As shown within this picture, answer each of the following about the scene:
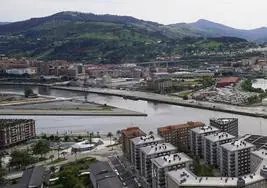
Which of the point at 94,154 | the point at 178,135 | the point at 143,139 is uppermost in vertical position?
the point at 143,139

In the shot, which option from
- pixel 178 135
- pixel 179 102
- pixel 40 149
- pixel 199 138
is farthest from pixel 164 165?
pixel 179 102

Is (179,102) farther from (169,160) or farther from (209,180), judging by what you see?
(209,180)

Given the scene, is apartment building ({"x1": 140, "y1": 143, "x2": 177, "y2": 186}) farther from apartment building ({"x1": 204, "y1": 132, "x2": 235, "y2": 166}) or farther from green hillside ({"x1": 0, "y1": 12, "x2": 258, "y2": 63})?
green hillside ({"x1": 0, "y1": 12, "x2": 258, "y2": 63})

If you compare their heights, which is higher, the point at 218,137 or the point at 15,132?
the point at 218,137

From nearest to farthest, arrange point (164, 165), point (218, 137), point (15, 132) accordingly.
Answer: point (164, 165) < point (218, 137) < point (15, 132)

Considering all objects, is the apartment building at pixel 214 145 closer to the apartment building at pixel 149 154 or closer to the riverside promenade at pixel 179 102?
the apartment building at pixel 149 154

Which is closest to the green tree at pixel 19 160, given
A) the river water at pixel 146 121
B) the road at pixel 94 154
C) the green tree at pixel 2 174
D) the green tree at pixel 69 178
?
the road at pixel 94 154

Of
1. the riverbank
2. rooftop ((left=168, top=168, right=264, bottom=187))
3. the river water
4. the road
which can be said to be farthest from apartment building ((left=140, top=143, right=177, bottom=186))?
the riverbank
